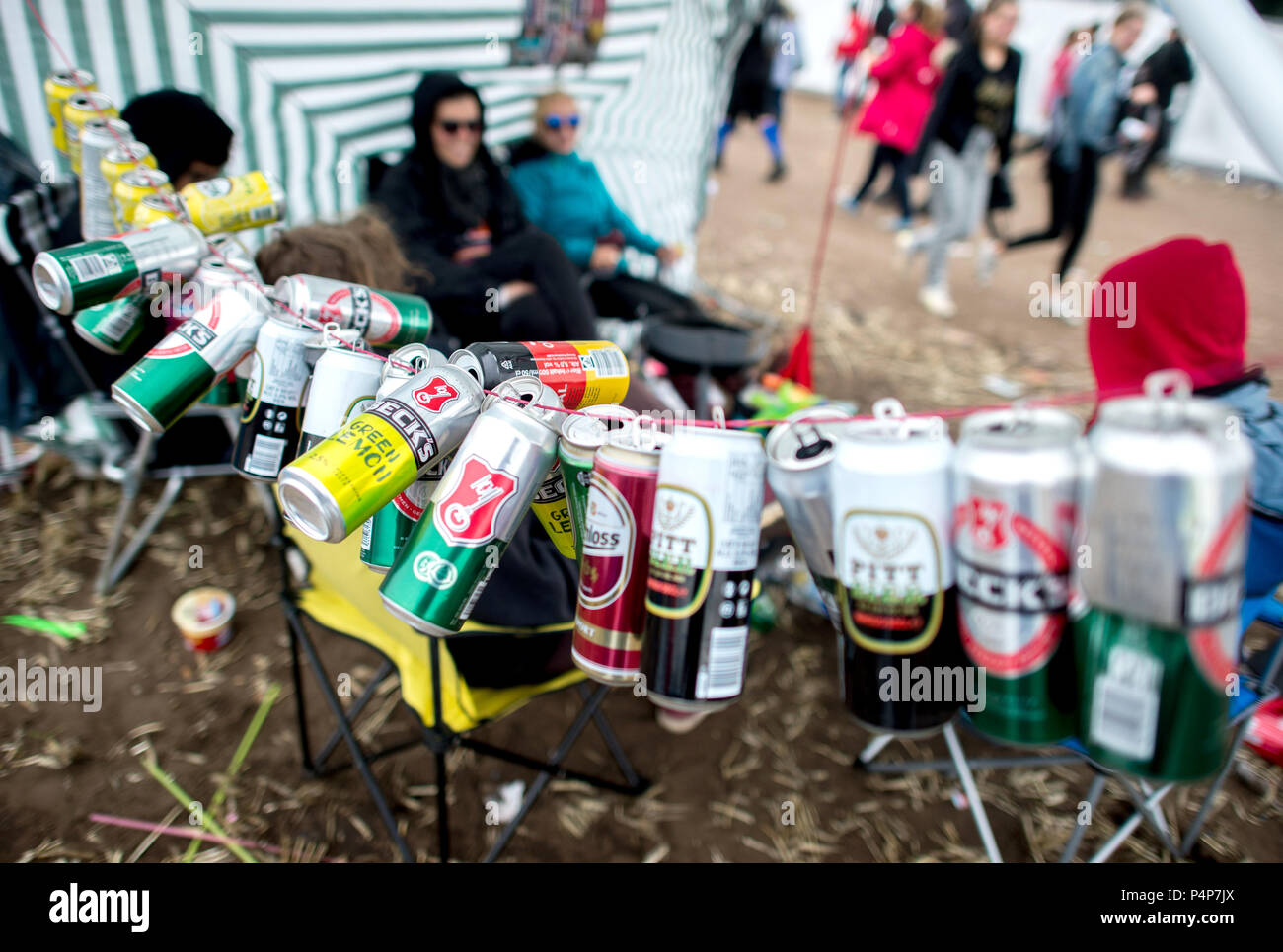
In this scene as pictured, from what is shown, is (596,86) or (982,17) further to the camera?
(982,17)

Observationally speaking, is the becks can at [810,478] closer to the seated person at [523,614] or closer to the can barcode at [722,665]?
the can barcode at [722,665]

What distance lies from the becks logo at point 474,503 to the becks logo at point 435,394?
0.10 meters

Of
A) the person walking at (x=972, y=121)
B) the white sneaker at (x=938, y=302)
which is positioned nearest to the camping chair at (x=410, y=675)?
the person walking at (x=972, y=121)

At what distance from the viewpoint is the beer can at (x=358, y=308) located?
1281 millimetres

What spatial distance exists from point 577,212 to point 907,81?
11.5 feet

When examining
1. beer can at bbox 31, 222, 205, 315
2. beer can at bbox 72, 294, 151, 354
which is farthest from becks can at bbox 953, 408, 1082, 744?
beer can at bbox 72, 294, 151, 354

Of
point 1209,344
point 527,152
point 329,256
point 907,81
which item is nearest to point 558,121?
point 527,152

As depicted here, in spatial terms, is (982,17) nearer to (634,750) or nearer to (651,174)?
(651,174)

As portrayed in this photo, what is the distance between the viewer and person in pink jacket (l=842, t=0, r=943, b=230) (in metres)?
5.39

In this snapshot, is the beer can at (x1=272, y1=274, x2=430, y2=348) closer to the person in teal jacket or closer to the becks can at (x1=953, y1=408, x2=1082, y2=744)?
the becks can at (x1=953, y1=408, x2=1082, y2=744)

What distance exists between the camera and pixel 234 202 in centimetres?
164

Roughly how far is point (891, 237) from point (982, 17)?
2.46 meters
